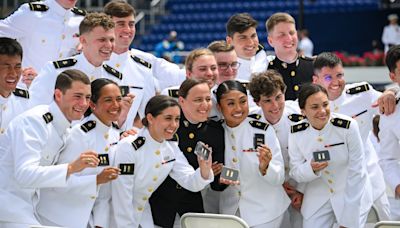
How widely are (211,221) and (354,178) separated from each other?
1.20 metres

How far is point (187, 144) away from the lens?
542cm

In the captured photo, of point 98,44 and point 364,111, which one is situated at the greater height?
point 98,44

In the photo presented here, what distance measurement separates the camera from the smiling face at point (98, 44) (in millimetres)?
5656

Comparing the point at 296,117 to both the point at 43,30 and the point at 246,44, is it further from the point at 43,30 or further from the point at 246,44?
the point at 43,30

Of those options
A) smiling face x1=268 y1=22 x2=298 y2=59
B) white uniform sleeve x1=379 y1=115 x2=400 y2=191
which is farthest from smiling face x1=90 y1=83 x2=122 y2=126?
white uniform sleeve x1=379 y1=115 x2=400 y2=191

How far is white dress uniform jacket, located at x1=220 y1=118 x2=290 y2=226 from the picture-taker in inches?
211

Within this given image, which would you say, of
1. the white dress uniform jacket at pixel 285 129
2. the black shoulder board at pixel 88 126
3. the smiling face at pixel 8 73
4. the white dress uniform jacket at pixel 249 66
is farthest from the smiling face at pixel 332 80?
the smiling face at pixel 8 73

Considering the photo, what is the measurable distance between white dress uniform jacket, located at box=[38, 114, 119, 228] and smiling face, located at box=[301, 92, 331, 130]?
137 centimetres

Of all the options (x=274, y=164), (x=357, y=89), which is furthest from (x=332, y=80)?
(x=274, y=164)

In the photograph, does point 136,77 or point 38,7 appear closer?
point 136,77

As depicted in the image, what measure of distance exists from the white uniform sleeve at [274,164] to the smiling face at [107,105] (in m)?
1.06

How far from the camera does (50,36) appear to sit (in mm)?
6586

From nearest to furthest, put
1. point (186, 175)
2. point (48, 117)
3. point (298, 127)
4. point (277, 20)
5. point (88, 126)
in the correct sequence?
point (48, 117) < point (88, 126) < point (186, 175) < point (298, 127) < point (277, 20)

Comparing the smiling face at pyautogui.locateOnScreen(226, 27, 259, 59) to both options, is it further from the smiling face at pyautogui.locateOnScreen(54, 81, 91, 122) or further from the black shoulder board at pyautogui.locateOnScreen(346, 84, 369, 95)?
the smiling face at pyautogui.locateOnScreen(54, 81, 91, 122)
